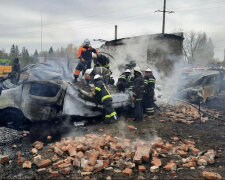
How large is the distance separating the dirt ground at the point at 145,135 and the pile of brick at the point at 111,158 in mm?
86

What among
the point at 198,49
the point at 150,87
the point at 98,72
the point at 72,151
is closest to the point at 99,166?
the point at 72,151

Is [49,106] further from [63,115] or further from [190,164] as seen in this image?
[190,164]

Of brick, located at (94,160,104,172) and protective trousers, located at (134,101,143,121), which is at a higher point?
protective trousers, located at (134,101,143,121)

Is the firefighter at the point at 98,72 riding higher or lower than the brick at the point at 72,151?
higher

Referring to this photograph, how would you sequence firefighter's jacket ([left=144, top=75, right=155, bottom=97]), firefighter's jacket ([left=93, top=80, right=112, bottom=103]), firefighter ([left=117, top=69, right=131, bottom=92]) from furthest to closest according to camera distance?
firefighter ([left=117, top=69, right=131, bottom=92]) → firefighter's jacket ([left=144, top=75, right=155, bottom=97]) → firefighter's jacket ([left=93, top=80, right=112, bottom=103])

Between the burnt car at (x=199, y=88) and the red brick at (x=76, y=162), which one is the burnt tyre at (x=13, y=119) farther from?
the burnt car at (x=199, y=88)

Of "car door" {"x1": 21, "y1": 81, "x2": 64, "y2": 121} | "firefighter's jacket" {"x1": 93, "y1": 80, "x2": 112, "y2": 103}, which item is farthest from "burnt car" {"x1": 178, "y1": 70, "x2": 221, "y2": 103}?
"car door" {"x1": 21, "y1": 81, "x2": 64, "y2": 121}

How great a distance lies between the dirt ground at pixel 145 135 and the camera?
3.61 metres

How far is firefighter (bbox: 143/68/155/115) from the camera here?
791cm

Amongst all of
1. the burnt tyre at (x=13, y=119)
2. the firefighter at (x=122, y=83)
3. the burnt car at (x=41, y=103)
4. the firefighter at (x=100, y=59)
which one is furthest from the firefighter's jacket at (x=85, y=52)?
the burnt tyre at (x=13, y=119)

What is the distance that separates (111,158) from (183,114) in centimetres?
512

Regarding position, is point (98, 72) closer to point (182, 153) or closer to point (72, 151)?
point (72, 151)

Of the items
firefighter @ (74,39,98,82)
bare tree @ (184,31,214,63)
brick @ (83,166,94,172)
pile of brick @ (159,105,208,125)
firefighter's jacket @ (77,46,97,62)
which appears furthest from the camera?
bare tree @ (184,31,214,63)

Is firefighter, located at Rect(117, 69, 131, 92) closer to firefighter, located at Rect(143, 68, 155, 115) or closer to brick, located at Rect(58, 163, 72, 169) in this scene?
firefighter, located at Rect(143, 68, 155, 115)
